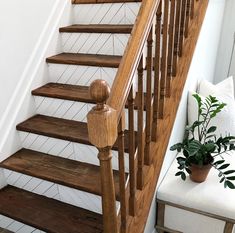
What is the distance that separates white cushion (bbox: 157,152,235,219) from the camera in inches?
56.7

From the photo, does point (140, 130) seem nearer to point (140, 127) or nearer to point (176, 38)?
point (140, 127)

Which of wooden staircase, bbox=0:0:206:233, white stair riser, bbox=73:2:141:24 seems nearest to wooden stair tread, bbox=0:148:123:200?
wooden staircase, bbox=0:0:206:233

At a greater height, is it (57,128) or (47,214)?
(57,128)

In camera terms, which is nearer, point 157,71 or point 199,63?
point 157,71

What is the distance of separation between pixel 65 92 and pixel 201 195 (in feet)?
3.76

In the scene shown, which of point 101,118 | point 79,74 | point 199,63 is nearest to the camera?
point 101,118

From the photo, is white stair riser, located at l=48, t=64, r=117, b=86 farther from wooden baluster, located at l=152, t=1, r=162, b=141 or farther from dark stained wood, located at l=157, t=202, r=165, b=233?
dark stained wood, located at l=157, t=202, r=165, b=233

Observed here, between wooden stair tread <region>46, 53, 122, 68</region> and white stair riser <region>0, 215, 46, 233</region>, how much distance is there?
3.80 feet

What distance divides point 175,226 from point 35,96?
1.35 m

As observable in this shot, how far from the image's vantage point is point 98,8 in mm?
2250

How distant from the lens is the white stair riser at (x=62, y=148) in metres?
1.68

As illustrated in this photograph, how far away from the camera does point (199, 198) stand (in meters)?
1.49

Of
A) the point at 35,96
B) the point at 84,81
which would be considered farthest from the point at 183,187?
the point at 35,96

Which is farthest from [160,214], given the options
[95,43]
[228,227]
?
[95,43]
